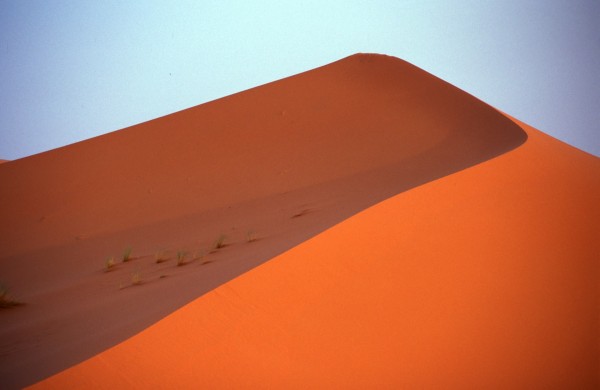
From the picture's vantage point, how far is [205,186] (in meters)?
11.8

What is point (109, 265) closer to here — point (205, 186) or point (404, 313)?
point (205, 186)

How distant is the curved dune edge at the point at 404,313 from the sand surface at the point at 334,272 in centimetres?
1

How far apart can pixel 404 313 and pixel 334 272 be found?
30.7 inches

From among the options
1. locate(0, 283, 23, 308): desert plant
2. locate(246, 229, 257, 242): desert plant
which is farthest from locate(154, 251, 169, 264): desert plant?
locate(0, 283, 23, 308): desert plant

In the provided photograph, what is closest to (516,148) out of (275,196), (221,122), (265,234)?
(265,234)

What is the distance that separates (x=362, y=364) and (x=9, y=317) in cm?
418

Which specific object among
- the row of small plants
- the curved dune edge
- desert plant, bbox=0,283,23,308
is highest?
the row of small plants

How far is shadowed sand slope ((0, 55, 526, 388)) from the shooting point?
5.35 metres

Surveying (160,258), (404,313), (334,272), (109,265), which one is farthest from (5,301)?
(404,313)

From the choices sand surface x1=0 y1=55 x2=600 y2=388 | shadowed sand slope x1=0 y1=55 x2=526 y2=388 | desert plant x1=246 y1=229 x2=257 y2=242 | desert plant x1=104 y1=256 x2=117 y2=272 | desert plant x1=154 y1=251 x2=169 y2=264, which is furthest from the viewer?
desert plant x1=104 y1=256 x2=117 y2=272

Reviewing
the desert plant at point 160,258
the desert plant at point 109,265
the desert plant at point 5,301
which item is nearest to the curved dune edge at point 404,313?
the desert plant at point 160,258

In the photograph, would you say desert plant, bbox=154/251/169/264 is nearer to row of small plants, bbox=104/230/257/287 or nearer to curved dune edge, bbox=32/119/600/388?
row of small plants, bbox=104/230/257/287

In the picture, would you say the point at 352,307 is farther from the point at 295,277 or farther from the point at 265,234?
the point at 265,234

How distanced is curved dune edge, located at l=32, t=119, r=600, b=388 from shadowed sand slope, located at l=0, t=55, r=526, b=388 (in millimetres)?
315
